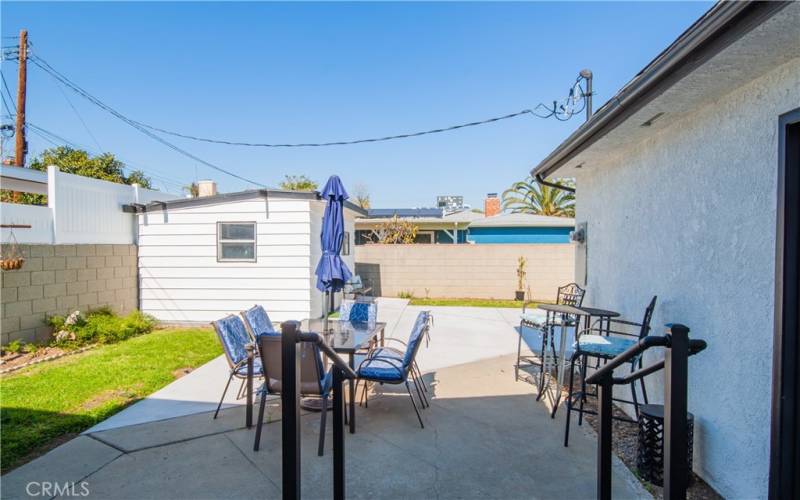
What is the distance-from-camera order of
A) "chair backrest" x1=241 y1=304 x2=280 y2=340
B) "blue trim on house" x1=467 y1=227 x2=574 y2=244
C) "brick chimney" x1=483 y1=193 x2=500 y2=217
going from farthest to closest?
"brick chimney" x1=483 y1=193 x2=500 y2=217 → "blue trim on house" x1=467 y1=227 x2=574 y2=244 → "chair backrest" x1=241 y1=304 x2=280 y2=340

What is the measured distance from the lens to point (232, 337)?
4.38m

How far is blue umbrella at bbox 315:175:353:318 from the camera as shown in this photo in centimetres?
549

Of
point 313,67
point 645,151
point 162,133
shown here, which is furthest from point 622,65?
point 162,133

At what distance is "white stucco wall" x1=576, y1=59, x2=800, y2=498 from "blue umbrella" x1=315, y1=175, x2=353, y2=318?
357 cm

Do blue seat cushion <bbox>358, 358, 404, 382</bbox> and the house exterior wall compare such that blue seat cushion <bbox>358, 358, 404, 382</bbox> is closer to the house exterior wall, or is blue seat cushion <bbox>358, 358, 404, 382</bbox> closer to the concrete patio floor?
the concrete patio floor

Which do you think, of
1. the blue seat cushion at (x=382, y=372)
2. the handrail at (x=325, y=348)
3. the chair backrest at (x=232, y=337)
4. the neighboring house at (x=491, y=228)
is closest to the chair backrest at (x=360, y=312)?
the blue seat cushion at (x=382, y=372)

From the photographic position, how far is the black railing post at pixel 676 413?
5.17 ft

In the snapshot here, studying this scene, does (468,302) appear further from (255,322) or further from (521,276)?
(255,322)

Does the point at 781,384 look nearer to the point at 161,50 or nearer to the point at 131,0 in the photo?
the point at 131,0

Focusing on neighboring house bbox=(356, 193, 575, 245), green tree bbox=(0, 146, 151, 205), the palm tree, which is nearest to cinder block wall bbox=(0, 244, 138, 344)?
neighboring house bbox=(356, 193, 575, 245)

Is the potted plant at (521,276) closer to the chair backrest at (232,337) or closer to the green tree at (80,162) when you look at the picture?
the chair backrest at (232,337)

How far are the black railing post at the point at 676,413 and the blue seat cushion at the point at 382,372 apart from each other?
273cm

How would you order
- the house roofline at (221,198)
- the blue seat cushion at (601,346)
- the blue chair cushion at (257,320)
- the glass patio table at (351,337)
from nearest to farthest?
the blue seat cushion at (601,346), the glass patio table at (351,337), the blue chair cushion at (257,320), the house roofline at (221,198)

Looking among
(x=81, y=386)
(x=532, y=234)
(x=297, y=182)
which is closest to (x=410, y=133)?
(x=532, y=234)
